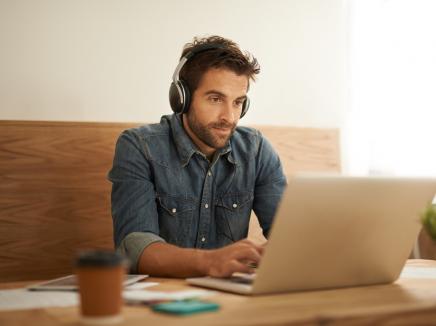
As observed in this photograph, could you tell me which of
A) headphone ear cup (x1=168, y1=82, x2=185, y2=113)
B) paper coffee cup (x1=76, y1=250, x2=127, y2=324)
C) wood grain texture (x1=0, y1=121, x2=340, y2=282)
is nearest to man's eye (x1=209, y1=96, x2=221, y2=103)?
headphone ear cup (x1=168, y1=82, x2=185, y2=113)

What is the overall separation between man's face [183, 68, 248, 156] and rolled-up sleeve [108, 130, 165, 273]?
20cm

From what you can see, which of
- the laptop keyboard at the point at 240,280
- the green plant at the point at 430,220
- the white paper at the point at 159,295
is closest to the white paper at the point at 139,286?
the white paper at the point at 159,295

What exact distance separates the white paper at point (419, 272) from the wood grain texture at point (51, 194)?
3.28ft

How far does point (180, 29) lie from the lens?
2318 millimetres

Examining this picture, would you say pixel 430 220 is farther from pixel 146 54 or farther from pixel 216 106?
pixel 146 54

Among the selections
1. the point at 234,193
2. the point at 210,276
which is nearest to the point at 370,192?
the point at 210,276

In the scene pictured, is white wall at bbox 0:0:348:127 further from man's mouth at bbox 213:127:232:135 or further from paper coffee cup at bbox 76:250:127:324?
paper coffee cup at bbox 76:250:127:324

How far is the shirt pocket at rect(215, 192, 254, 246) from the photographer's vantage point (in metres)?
1.93

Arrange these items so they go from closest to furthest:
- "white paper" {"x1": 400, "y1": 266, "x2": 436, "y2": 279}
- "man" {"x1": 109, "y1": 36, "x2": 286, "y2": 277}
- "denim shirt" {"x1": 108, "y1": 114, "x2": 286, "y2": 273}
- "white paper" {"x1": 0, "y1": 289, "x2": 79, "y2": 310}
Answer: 1. "white paper" {"x1": 0, "y1": 289, "x2": 79, "y2": 310}
2. "white paper" {"x1": 400, "y1": 266, "x2": 436, "y2": 279}
3. "denim shirt" {"x1": 108, "y1": 114, "x2": 286, "y2": 273}
4. "man" {"x1": 109, "y1": 36, "x2": 286, "y2": 277}

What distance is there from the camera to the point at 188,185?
1877mm

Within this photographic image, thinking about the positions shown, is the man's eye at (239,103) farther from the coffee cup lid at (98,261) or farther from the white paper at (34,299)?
the coffee cup lid at (98,261)

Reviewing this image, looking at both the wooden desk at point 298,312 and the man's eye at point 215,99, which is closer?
the wooden desk at point 298,312

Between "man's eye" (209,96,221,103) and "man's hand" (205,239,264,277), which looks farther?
"man's eye" (209,96,221,103)

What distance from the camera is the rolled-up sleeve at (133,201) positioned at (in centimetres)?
154
